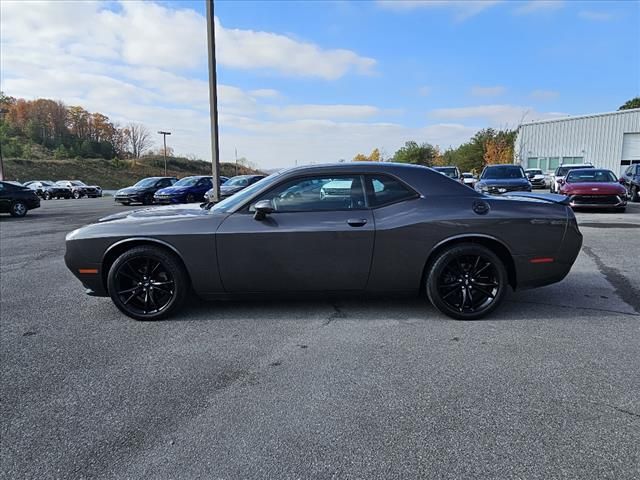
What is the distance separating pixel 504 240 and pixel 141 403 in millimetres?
3312

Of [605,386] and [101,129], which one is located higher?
[101,129]

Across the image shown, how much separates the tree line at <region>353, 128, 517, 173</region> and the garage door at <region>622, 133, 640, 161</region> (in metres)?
12.1

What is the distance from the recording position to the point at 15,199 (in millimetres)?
15273

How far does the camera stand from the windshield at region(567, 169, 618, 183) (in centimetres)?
1395

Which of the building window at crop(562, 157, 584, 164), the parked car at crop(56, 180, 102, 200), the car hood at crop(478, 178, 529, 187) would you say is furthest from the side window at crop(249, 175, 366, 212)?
the building window at crop(562, 157, 584, 164)

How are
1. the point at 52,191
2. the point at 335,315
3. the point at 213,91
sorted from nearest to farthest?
the point at 335,315 < the point at 213,91 < the point at 52,191

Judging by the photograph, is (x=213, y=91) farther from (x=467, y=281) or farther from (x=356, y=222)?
(x=467, y=281)

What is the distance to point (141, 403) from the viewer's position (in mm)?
2512

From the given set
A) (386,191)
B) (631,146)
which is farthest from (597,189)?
(631,146)

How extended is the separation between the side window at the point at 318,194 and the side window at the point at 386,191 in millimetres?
97

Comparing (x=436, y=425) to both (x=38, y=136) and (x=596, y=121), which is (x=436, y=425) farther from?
(x=38, y=136)

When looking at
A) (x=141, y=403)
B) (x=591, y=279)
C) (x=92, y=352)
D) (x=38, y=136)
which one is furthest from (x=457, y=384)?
(x=38, y=136)

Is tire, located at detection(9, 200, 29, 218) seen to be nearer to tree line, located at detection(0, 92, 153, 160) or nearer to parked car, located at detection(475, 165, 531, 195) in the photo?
parked car, located at detection(475, 165, 531, 195)

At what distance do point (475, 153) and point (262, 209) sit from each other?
59.7m
